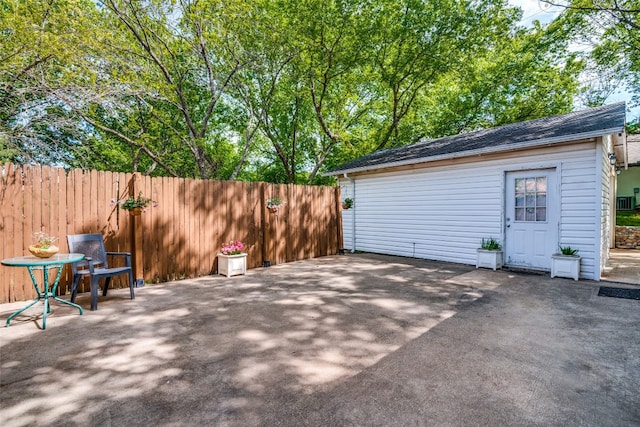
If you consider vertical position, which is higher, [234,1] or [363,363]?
[234,1]

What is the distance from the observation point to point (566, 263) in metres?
5.36

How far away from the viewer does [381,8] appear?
35.3 ft

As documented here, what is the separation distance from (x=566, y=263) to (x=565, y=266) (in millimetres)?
56

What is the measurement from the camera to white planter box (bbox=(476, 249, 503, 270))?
6.20 m

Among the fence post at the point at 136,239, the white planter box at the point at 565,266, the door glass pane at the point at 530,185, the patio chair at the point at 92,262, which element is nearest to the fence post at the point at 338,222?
the door glass pane at the point at 530,185

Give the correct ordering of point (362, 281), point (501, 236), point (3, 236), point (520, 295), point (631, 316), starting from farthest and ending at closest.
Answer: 1. point (501, 236)
2. point (362, 281)
3. point (520, 295)
4. point (3, 236)
5. point (631, 316)

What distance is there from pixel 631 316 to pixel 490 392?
282cm

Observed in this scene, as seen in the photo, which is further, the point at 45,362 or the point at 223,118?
the point at 223,118

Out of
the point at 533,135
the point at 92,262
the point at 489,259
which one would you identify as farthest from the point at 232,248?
the point at 533,135

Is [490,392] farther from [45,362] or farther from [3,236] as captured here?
[3,236]

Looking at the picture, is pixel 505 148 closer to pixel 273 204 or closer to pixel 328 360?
pixel 273 204

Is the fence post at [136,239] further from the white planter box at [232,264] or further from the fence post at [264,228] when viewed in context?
the fence post at [264,228]

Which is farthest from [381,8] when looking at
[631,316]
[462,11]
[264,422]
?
[264,422]

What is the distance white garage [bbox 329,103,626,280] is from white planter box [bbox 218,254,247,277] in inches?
A: 165
